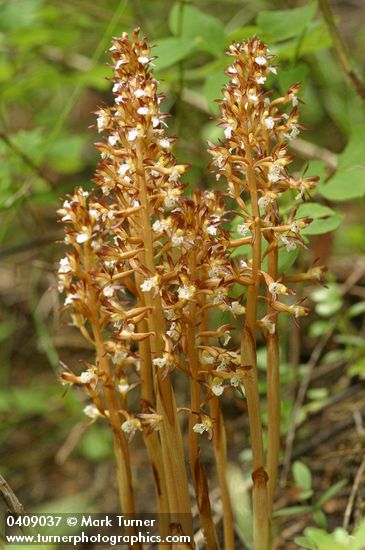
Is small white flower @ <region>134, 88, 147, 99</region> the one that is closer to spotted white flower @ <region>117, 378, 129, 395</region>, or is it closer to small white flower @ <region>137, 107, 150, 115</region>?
small white flower @ <region>137, 107, 150, 115</region>

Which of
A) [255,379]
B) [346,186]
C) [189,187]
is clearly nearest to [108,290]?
[255,379]

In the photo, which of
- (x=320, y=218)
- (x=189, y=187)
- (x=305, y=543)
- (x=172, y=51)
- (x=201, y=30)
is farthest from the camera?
(x=189, y=187)

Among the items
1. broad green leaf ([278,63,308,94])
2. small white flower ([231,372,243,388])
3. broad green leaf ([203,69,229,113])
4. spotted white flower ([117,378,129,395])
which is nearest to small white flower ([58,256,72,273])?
spotted white flower ([117,378,129,395])

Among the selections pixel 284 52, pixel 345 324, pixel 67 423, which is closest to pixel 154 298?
pixel 284 52

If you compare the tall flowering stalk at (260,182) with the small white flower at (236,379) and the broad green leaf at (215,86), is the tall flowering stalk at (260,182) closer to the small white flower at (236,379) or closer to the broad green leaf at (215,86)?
the small white flower at (236,379)

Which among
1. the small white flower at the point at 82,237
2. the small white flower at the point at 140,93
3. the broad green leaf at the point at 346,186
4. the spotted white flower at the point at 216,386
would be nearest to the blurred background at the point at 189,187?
the broad green leaf at the point at 346,186

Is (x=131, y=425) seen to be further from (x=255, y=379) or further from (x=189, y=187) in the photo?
(x=189, y=187)

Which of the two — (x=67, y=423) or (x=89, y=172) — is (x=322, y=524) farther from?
(x=89, y=172)
